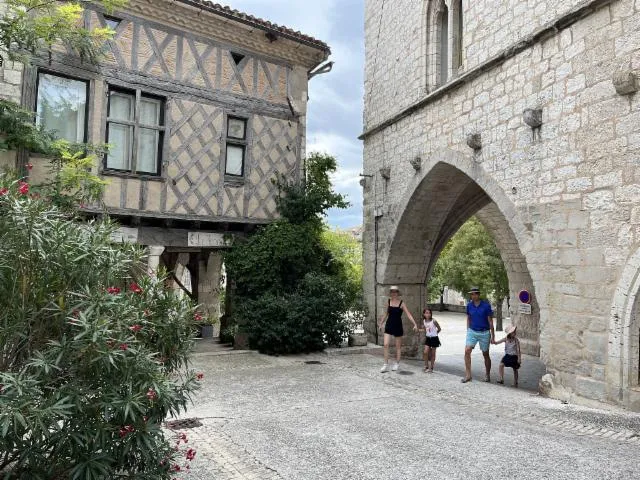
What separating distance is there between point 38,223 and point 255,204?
20.9ft

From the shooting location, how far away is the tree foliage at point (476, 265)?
1678 cm

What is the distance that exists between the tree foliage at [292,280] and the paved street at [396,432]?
1.75 m

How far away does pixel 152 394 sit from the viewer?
2.40 m

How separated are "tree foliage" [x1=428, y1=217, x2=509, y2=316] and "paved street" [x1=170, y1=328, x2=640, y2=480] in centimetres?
1126

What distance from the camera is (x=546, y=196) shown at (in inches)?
224

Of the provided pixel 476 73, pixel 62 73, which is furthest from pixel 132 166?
pixel 476 73

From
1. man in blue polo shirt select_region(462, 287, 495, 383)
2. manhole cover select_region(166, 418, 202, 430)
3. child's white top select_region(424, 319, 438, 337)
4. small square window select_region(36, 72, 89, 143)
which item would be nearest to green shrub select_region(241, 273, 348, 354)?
child's white top select_region(424, 319, 438, 337)

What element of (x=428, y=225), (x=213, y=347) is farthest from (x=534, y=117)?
(x=213, y=347)

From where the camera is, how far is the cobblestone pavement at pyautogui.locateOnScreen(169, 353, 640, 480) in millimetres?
3242

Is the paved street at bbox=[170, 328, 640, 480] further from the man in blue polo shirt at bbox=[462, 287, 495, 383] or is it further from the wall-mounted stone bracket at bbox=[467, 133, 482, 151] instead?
the wall-mounted stone bracket at bbox=[467, 133, 482, 151]

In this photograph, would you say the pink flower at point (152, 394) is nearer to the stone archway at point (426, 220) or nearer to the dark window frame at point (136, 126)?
the stone archway at point (426, 220)

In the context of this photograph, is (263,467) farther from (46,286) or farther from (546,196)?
(546,196)

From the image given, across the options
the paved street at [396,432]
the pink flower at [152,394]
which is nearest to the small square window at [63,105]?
the paved street at [396,432]

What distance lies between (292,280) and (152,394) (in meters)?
6.32
